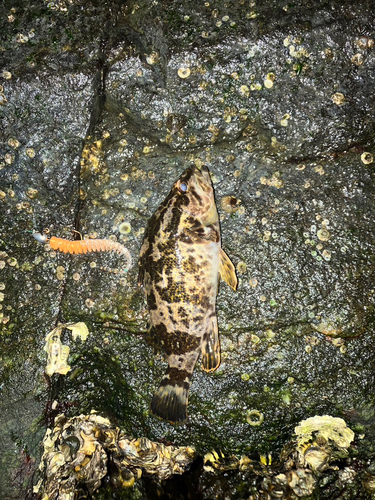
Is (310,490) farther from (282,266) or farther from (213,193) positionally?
(213,193)

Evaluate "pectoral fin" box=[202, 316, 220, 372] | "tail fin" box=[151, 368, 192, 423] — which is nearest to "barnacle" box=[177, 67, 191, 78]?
"pectoral fin" box=[202, 316, 220, 372]

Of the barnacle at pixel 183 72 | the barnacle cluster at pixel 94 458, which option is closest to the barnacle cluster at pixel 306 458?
the barnacle cluster at pixel 94 458

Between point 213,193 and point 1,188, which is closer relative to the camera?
point 213,193

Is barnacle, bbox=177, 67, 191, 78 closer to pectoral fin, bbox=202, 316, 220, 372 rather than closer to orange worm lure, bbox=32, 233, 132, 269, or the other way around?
orange worm lure, bbox=32, 233, 132, 269

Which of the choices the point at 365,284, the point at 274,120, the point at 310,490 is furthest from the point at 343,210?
the point at 310,490

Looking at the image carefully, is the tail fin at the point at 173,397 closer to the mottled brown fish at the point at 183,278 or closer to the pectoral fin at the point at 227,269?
the mottled brown fish at the point at 183,278

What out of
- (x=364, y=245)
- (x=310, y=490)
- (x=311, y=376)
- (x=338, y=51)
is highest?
(x=338, y=51)
